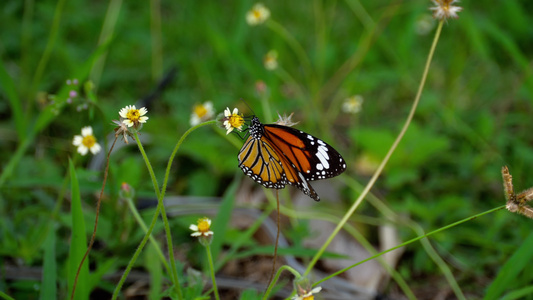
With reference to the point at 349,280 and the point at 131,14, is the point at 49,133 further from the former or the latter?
the point at 349,280

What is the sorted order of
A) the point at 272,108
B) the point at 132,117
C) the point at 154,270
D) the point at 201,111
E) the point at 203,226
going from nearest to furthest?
the point at 132,117 < the point at 203,226 < the point at 154,270 < the point at 201,111 < the point at 272,108

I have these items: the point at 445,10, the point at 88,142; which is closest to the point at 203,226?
the point at 88,142

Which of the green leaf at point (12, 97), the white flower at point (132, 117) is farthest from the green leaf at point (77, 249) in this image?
the green leaf at point (12, 97)

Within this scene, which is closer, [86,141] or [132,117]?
[132,117]

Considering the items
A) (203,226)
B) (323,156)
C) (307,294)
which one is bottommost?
(307,294)

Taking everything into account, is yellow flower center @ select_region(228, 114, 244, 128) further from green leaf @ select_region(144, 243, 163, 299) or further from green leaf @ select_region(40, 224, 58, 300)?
green leaf @ select_region(40, 224, 58, 300)

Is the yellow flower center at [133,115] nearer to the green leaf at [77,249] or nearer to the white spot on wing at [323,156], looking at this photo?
the green leaf at [77,249]

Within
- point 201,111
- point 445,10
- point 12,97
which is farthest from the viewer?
point 12,97

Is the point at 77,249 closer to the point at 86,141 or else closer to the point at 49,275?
the point at 49,275
